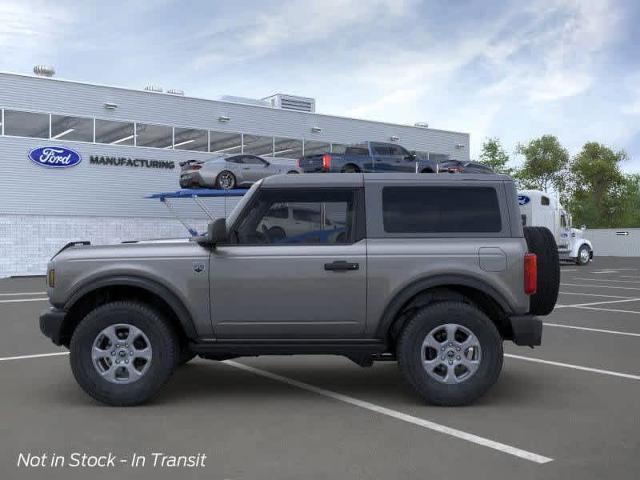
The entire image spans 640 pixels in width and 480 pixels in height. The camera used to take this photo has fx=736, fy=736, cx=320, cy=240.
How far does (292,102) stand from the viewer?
3869cm

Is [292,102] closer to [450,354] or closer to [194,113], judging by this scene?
[194,113]

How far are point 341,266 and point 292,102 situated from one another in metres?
33.5

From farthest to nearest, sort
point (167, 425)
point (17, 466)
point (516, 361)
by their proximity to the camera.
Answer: point (516, 361) → point (167, 425) → point (17, 466)

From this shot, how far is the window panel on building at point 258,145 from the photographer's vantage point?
116ft

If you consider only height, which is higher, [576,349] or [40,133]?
[40,133]

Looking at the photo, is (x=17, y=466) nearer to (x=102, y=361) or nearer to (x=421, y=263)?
(x=102, y=361)

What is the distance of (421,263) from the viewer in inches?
240

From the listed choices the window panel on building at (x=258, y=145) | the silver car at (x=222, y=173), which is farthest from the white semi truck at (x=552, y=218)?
the silver car at (x=222, y=173)

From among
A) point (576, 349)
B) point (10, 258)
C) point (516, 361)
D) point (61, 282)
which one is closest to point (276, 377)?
point (61, 282)

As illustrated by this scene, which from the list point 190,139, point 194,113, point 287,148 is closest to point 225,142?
point 190,139

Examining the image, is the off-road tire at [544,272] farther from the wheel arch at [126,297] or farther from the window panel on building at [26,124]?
the window panel on building at [26,124]

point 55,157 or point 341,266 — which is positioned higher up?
point 55,157

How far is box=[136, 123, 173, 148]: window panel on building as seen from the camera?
106 ft

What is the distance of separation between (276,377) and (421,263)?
2.11 metres
